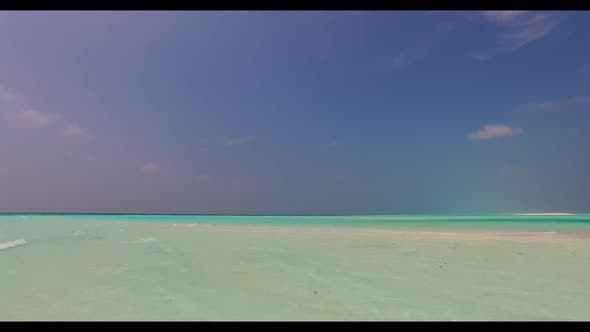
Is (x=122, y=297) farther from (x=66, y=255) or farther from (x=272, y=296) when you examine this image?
(x=66, y=255)

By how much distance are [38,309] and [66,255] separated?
20.1 feet

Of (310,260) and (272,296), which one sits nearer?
(272,296)

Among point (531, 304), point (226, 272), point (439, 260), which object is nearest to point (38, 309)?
point (226, 272)

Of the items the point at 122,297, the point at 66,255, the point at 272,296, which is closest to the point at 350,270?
the point at 272,296
